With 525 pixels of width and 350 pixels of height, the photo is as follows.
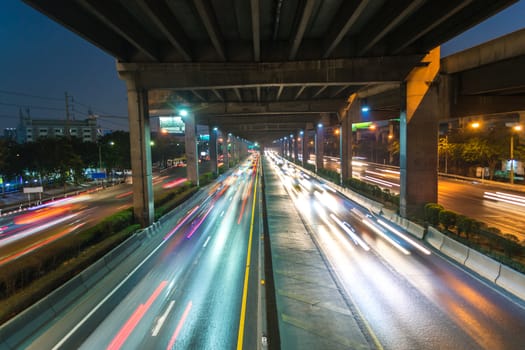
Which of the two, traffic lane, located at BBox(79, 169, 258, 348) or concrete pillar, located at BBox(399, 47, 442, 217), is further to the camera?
concrete pillar, located at BBox(399, 47, 442, 217)

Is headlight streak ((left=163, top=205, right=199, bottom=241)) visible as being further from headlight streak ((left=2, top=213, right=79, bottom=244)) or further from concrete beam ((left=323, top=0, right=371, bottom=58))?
Result: concrete beam ((left=323, top=0, right=371, bottom=58))

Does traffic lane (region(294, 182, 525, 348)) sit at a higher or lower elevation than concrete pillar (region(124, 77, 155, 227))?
lower

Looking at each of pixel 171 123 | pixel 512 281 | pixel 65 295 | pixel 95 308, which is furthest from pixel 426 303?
pixel 171 123

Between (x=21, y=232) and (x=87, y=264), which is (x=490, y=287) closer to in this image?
(x=87, y=264)

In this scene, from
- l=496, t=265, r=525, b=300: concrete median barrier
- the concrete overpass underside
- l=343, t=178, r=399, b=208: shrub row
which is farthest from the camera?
l=343, t=178, r=399, b=208: shrub row

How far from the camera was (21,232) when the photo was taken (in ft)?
76.5

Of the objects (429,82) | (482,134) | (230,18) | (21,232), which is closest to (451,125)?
(482,134)

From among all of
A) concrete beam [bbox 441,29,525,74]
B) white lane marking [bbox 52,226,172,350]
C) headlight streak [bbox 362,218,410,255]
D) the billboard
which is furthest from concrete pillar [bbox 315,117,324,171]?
white lane marking [bbox 52,226,172,350]

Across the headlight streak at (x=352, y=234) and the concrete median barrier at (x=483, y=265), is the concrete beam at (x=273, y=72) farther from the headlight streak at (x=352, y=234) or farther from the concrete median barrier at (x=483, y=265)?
the concrete median barrier at (x=483, y=265)

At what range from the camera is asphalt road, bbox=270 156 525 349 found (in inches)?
336

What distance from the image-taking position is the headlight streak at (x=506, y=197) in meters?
28.9

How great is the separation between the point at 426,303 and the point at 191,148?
38.3m

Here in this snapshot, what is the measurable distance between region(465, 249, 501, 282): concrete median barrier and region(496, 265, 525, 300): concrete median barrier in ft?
0.80

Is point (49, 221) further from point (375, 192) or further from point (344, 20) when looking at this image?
point (375, 192)
